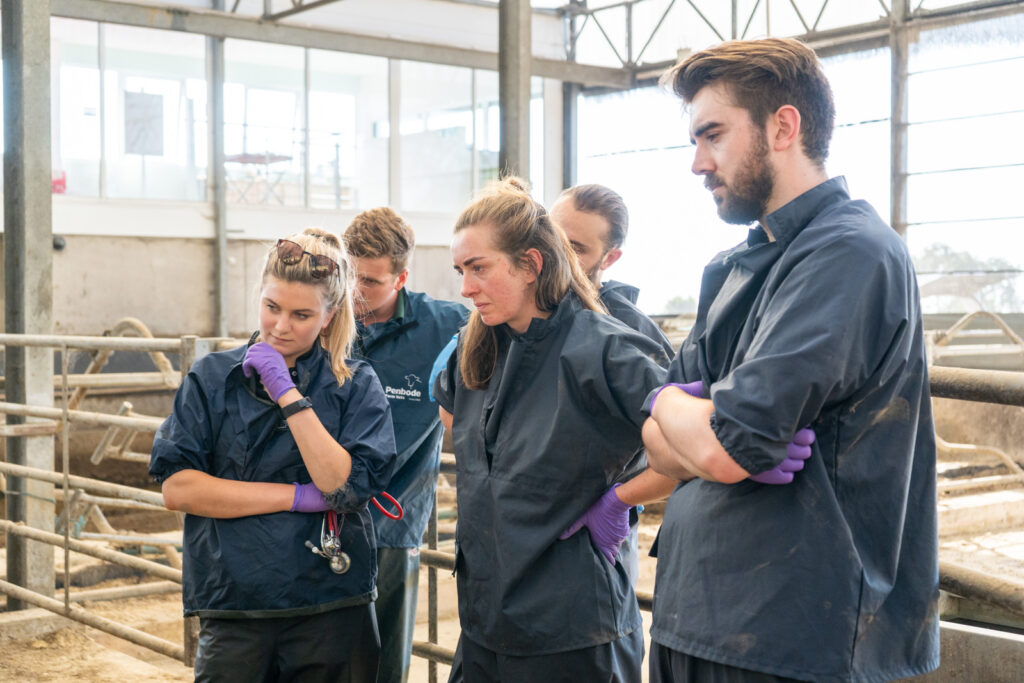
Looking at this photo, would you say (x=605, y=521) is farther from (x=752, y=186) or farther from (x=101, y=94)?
(x=101, y=94)

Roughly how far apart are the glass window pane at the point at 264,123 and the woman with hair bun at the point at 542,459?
12852mm

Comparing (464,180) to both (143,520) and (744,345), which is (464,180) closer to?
(143,520)

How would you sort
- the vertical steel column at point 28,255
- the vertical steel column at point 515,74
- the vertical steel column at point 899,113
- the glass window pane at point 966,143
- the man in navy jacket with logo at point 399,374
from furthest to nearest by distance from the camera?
the vertical steel column at point 899,113
the glass window pane at point 966,143
the vertical steel column at point 515,74
the vertical steel column at point 28,255
the man in navy jacket with logo at point 399,374

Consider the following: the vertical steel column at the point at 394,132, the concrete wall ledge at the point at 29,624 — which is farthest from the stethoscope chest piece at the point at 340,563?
the vertical steel column at the point at 394,132

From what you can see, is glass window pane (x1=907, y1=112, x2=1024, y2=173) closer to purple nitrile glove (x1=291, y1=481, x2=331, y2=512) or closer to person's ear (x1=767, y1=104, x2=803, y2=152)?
purple nitrile glove (x1=291, y1=481, x2=331, y2=512)

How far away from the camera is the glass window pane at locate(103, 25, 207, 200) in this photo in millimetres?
13492

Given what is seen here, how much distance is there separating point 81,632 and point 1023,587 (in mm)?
4191

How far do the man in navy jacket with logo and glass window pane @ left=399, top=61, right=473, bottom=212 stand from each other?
1355 centimetres

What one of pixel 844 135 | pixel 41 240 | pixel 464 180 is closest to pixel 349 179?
pixel 464 180

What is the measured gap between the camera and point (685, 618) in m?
1.57

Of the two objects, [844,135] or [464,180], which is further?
[464,180]

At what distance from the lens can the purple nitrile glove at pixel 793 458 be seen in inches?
58.2

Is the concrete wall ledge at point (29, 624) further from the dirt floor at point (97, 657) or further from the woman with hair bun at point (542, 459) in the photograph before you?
the woman with hair bun at point (542, 459)

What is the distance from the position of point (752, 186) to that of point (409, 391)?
4.56 ft
